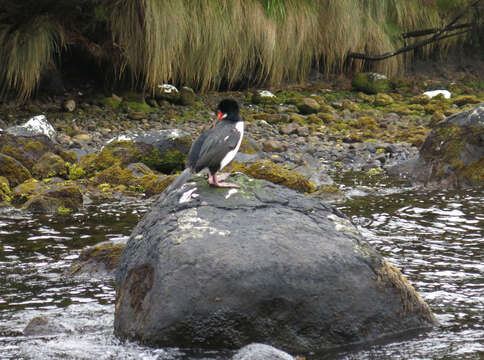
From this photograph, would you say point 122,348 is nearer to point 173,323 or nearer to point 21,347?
point 173,323

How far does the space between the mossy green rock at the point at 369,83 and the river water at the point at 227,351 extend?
678cm

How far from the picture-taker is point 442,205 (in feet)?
23.9

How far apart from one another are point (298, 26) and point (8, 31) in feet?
18.0

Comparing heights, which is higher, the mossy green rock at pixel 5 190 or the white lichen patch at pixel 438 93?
the white lichen patch at pixel 438 93

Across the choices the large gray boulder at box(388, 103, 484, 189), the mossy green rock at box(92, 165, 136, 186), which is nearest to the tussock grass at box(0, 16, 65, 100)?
the mossy green rock at box(92, 165, 136, 186)

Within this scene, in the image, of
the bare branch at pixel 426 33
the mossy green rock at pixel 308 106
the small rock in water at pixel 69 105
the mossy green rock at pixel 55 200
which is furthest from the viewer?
the bare branch at pixel 426 33

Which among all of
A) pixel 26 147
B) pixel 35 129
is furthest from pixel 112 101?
pixel 26 147

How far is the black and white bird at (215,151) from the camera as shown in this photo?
14.3ft

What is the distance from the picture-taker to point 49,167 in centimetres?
869

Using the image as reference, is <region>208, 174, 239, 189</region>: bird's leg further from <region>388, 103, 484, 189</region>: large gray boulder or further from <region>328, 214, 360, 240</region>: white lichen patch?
<region>388, 103, 484, 189</region>: large gray boulder

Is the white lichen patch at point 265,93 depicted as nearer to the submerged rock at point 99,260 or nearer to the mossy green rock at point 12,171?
the mossy green rock at point 12,171

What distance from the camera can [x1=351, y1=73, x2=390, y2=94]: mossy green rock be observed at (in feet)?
49.0

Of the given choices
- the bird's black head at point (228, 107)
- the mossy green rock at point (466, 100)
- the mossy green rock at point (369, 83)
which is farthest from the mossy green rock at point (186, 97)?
the bird's black head at point (228, 107)

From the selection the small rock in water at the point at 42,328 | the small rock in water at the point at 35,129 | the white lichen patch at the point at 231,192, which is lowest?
the small rock in water at the point at 42,328
